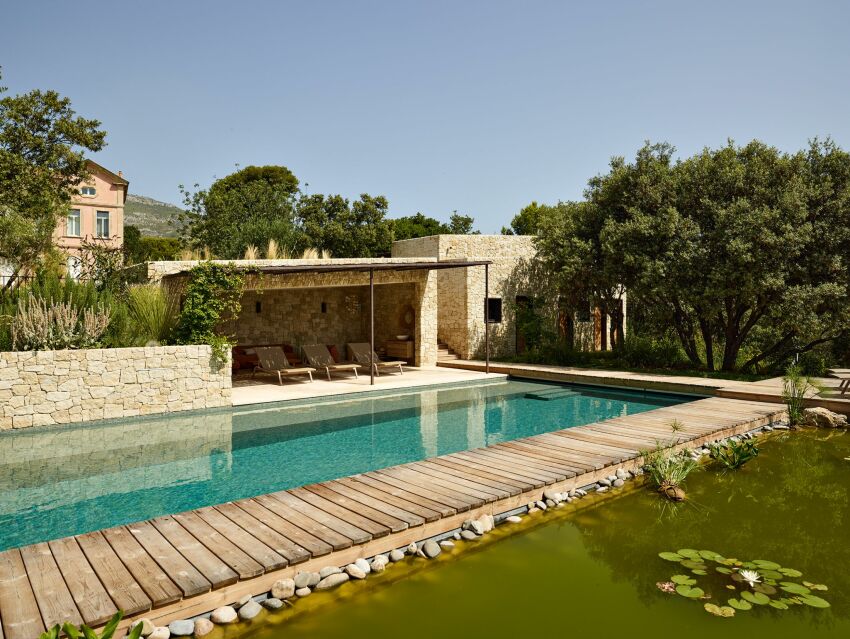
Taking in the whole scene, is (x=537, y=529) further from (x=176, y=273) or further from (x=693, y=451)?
(x=176, y=273)

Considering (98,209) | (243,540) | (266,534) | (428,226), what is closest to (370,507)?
(266,534)

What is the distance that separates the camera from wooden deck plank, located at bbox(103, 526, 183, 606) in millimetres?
3289

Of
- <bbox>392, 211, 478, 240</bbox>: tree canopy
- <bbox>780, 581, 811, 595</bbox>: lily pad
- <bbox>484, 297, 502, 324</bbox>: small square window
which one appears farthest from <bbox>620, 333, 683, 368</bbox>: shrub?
<bbox>392, 211, 478, 240</bbox>: tree canopy

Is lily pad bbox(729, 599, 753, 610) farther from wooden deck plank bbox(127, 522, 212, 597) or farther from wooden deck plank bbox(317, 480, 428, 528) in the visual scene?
wooden deck plank bbox(127, 522, 212, 597)

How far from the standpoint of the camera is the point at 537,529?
5066 millimetres

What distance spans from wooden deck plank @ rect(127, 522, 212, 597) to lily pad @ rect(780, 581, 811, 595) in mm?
3779

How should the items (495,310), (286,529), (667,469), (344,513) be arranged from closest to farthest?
(286,529) → (344,513) → (667,469) → (495,310)

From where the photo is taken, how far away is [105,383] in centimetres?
938

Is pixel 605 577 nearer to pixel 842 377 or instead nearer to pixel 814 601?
pixel 814 601

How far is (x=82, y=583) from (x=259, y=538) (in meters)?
1.12

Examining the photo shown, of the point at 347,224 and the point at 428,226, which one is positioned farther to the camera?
the point at 428,226

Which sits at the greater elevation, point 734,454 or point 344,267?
point 344,267

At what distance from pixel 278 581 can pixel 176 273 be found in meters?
9.95

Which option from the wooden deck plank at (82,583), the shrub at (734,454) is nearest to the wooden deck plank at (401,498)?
the wooden deck plank at (82,583)
